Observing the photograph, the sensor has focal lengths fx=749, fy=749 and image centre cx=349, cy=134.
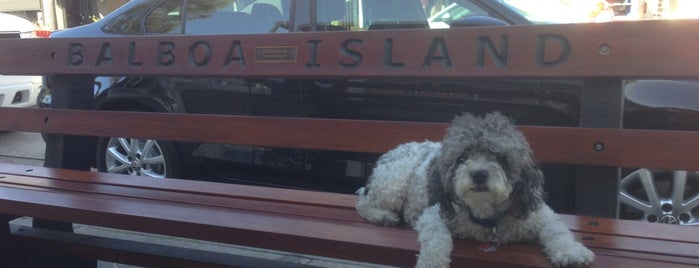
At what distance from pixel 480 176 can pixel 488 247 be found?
0.28 m

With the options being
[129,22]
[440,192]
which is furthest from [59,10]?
[440,192]

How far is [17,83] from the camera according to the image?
9258 mm

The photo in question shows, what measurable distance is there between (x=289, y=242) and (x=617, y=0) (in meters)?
15.0

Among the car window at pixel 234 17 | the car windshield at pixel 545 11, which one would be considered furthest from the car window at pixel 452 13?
the car window at pixel 234 17

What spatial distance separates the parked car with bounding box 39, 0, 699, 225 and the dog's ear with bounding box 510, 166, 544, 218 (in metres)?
1.44

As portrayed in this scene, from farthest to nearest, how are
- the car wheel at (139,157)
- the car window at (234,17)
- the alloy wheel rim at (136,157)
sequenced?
the alloy wheel rim at (136,157) → the car wheel at (139,157) → the car window at (234,17)

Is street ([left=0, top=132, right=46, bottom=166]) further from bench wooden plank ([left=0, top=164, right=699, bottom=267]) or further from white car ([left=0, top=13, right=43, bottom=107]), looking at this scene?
bench wooden plank ([left=0, top=164, right=699, bottom=267])

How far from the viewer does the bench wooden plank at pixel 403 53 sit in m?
2.75

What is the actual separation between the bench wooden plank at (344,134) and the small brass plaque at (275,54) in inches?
11.0

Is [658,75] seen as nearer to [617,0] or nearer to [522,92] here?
[522,92]

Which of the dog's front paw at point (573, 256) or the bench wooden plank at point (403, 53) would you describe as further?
the bench wooden plank at point (403, 53)

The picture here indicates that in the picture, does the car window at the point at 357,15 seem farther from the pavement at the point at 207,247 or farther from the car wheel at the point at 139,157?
the pavement at the point at 207,247

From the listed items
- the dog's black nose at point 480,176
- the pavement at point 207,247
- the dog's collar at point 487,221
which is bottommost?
the pavement at point 207,247

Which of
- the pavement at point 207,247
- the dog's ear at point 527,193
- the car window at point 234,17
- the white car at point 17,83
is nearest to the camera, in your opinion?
the dog's ear at point 527,193
